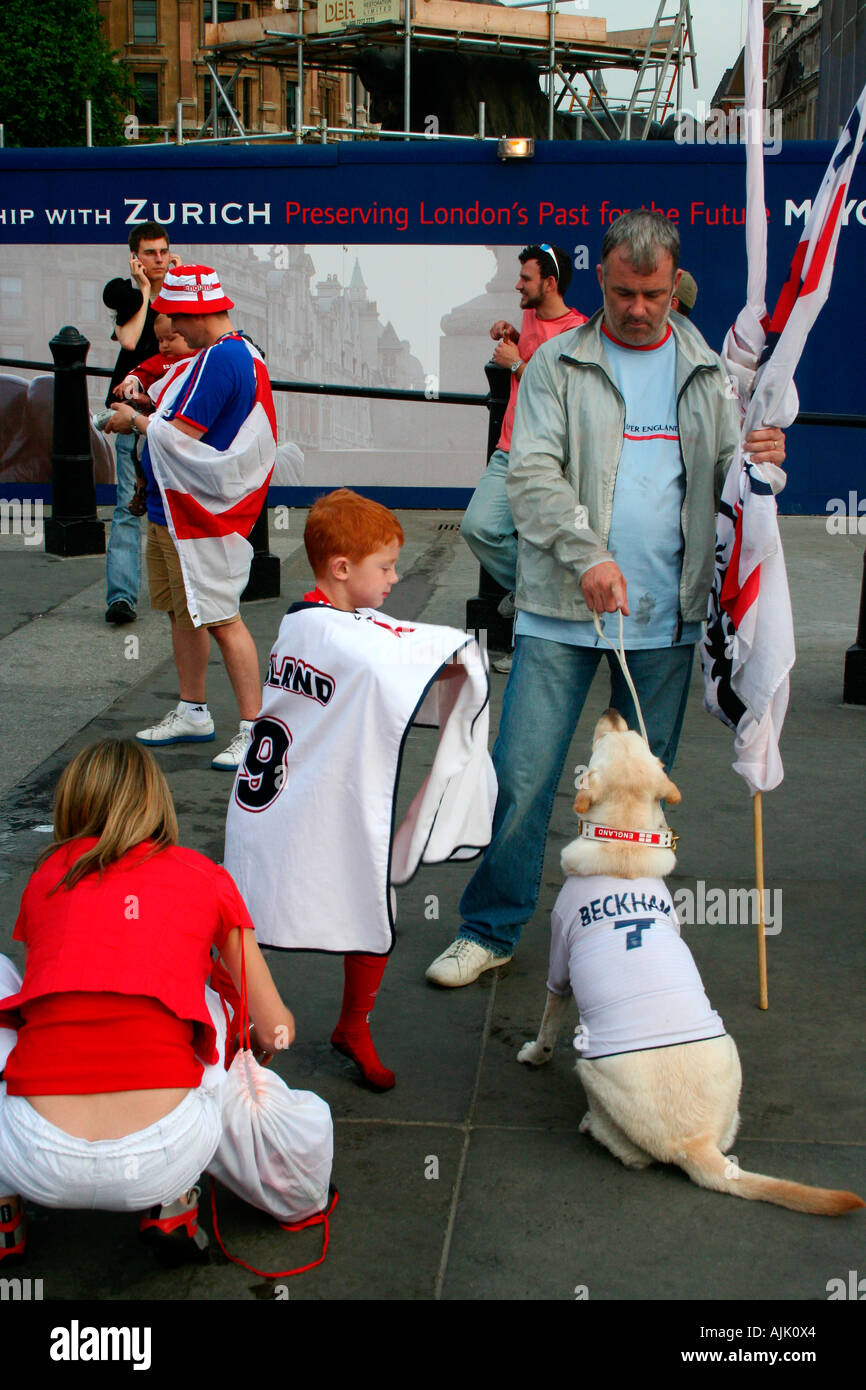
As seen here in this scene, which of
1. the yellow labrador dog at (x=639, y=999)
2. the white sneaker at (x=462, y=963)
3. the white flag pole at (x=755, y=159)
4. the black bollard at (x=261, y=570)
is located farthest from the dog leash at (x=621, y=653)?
the black bollard at (x=261, y=570)

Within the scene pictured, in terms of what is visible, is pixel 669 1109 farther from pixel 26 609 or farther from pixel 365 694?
pixel 26 609

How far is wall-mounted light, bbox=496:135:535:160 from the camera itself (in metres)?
10.5

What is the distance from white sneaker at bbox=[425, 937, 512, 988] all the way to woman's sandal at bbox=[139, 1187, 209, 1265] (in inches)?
51.0

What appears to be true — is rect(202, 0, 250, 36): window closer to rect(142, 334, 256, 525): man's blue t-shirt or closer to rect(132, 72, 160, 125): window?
rect(132, 72, 160, 125): window

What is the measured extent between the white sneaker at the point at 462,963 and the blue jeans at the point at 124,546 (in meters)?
4.15

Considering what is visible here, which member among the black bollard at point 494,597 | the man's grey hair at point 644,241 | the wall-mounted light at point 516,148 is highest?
the wall-mounted light at point 516,148

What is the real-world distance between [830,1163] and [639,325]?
2112 mm

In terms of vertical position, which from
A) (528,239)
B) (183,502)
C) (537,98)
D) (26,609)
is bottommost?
(26,609)

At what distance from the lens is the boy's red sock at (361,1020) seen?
325 centimetres

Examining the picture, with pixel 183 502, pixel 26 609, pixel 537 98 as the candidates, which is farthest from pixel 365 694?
pixel 537 98

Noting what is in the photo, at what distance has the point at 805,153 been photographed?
10500 millimetres

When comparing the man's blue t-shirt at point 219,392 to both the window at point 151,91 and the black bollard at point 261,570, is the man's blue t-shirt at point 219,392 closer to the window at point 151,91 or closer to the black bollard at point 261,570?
the black bollard at point 261,570
